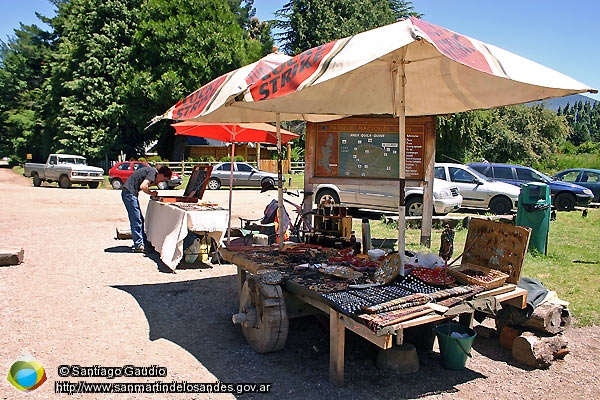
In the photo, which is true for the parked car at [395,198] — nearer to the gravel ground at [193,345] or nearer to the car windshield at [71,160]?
the gravel ground at [193,345]

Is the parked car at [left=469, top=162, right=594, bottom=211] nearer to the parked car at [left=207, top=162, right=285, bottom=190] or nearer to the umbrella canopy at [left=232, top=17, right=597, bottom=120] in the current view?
the parked car at [left=207, top=162, right=285, bottom=190]

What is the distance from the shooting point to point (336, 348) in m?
4.09

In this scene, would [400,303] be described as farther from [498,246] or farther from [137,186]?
[137,186]

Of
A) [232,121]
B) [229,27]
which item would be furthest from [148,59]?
[232,121]

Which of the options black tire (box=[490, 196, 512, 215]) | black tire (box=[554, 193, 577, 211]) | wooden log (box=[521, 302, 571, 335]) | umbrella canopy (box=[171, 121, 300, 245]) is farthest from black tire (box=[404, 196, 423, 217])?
wooden log (box=[521, 302, 571, 335])

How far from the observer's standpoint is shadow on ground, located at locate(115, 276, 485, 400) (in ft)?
13.5

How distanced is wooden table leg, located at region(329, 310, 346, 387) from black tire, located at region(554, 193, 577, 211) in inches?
645

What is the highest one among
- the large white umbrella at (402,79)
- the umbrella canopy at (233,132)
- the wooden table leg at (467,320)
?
the large white umbrella at (402,79)

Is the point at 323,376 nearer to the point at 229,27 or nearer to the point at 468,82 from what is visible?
the point at 468,82

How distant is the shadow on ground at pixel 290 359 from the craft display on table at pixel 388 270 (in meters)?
0.79

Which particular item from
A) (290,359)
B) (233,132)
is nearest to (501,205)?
(233,132)

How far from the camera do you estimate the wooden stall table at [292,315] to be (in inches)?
148

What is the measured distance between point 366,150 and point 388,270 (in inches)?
115

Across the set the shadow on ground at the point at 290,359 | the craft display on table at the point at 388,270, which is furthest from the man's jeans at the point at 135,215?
the craft display on table at the point at 388,270
